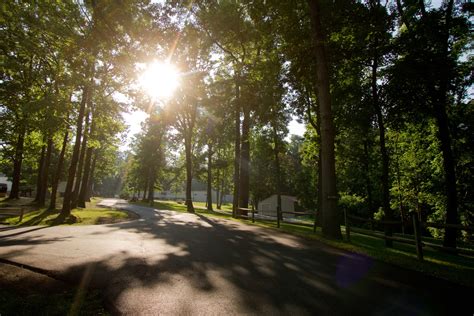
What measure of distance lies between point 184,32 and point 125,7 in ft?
24.7

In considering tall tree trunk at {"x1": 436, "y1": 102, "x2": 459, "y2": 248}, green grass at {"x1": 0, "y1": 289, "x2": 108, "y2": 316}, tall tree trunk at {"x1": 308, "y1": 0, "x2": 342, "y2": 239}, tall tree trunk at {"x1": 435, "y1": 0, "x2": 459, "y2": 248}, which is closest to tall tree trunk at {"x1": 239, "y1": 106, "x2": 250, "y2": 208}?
tall tree trunk at {"x1": 308, "y1": 0, "x2": 342, "y2": 239}

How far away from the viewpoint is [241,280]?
5.70 metres

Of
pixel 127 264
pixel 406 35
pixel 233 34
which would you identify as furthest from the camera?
pixel 233 34

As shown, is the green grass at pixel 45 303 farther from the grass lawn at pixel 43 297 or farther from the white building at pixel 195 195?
the white building at pixel 195 195

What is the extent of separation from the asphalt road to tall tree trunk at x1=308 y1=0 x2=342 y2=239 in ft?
11.6

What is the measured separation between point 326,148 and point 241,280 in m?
8.77

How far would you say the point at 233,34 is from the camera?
2236cm

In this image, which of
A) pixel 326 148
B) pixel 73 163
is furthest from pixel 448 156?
pixel 73 163

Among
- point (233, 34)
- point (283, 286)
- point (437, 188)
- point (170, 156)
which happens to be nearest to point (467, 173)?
point (437, 188)

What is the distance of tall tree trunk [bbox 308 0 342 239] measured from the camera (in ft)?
41.1

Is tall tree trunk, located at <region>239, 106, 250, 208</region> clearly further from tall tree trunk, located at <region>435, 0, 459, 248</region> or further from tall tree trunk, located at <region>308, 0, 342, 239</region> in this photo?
tall tree trunk, located at <region>435, 0, 459, 248</region>

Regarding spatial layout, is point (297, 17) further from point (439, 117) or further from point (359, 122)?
point (439, 117)

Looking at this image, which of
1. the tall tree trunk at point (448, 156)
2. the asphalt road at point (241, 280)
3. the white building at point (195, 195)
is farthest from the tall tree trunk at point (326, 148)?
the white building at point (195, 195)

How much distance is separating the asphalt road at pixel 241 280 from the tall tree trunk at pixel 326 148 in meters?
3.53
